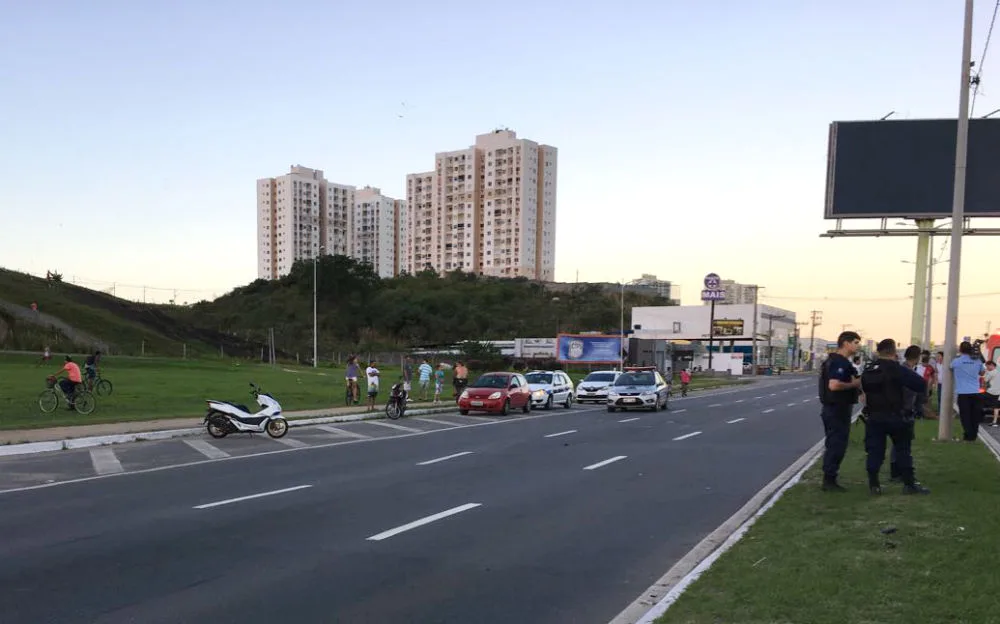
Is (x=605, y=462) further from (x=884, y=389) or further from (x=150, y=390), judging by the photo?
(x=150, y=390)

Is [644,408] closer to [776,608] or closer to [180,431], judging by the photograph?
[180,431]

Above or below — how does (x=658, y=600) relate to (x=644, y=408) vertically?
above

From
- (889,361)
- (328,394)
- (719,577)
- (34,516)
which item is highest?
(889,361)

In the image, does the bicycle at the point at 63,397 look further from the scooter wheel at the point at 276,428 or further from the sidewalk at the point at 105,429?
the scooter wheel at the point at 276,428

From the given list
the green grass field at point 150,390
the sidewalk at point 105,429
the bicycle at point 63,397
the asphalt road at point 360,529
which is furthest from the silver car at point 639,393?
the bicycle at point 63,397

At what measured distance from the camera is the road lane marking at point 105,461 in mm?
12688

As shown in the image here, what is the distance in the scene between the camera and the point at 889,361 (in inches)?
353

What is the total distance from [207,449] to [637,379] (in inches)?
717

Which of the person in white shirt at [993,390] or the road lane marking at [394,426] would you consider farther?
the road lane marking at [394,426]

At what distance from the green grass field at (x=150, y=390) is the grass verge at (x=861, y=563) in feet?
57.5

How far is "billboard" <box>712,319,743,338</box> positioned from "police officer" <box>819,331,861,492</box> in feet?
355

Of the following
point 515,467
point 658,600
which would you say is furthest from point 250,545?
point 515,467

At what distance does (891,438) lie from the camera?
29.7 feet

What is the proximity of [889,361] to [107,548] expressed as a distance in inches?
349
